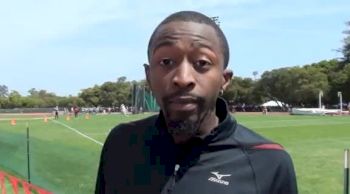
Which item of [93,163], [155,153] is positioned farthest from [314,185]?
[155,153]

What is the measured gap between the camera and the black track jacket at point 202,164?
1979 millimetres

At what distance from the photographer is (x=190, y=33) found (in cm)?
198

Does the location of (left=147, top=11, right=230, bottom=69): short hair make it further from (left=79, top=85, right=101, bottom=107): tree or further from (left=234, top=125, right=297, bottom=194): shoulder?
(left=79, top=85, right=101, bottom=107): tree

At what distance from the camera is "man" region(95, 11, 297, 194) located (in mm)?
1922

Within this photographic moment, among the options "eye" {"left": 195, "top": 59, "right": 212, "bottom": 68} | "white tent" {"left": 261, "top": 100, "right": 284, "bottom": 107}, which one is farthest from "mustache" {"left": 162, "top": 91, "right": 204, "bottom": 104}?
"white tent" {"left": 261, "top": 100, "right": 284, "bottom": 107}

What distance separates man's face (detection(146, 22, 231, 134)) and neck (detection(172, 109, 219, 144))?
0.06ft

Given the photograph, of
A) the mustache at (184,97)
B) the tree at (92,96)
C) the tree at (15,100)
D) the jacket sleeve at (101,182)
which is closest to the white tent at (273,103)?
the tree at (92,96)

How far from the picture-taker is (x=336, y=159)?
15977mm

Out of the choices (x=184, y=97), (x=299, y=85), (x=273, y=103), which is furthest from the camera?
(x=273, y=103)

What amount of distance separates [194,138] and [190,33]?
319mm

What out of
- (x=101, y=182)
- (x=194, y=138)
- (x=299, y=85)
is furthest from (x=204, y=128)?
(x=299, y=85)

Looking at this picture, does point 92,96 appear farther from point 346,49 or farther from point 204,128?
point 204,128

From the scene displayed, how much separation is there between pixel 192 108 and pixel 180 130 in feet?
0.27

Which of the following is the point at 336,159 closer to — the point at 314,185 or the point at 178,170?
the point at 314,185
